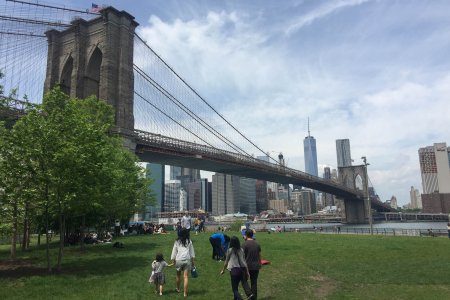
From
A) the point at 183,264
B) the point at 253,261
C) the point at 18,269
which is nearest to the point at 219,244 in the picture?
the point at 183,264

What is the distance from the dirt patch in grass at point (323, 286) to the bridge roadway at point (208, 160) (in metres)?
36.1

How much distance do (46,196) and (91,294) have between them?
5.37 m

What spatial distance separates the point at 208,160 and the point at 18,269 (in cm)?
4702

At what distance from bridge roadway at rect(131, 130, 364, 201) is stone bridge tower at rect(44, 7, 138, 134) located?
4.95 metres

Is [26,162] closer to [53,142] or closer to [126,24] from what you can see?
[53,142]

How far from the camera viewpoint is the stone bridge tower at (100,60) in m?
46.7

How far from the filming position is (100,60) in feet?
172

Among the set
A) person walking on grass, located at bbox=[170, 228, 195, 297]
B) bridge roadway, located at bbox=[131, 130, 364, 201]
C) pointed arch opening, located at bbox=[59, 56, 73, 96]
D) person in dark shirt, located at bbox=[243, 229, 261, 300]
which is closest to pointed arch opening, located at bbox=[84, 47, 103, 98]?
pointed arch opening, located at bbox=[59, 56, 73, 96]

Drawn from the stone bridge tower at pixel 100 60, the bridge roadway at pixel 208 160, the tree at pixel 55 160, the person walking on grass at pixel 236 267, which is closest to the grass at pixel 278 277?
the person walking on grass at pixel 236 267

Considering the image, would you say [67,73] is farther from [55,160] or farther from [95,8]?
[55,160]

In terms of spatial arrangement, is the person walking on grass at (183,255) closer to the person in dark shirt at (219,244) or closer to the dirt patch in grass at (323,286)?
the dirt patch in grass at (323,286)

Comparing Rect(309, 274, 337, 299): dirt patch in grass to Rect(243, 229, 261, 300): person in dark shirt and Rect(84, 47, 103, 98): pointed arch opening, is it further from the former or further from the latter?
Rect(84, 47, 103, 98): pointed arch opening

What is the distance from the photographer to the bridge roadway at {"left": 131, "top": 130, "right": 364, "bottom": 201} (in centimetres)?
5156

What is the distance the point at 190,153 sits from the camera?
190 feet
